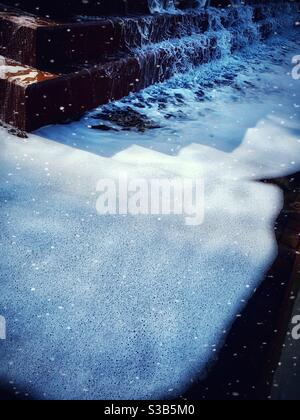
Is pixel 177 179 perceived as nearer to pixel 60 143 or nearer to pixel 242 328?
pixel 60 143

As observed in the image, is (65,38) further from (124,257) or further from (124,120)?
(124,257)

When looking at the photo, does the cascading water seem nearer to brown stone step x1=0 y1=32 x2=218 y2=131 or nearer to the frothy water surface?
brown stone step x1=0 y1=32 x2=218 y2=131

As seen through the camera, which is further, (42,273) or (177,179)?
(177,179)

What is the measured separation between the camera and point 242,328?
4.77 ft

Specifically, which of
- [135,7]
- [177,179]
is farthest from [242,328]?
[135,7]

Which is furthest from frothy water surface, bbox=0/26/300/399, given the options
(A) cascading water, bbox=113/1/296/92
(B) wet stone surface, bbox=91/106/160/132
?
(A) cascading water, bbox=113/1/296/92

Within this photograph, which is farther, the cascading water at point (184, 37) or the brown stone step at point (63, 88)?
the cascading water at point (184, 37)

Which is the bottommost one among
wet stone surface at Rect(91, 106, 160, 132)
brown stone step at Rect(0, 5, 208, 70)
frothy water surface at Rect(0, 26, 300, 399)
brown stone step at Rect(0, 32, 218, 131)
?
frothy water surface at Rect(0, 26, 300, 399)

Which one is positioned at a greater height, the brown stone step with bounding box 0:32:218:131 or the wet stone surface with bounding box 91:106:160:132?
the brown stone step with bounding box 0:32:218:131

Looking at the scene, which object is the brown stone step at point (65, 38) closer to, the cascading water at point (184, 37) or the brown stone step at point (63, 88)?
the cascading water at point (184, 37)

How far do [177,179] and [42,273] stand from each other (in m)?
1.19

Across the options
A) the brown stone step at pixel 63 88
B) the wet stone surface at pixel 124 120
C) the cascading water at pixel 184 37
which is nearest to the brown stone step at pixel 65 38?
the cascading water at pixel 184 37

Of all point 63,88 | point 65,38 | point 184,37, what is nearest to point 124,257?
point 63,88

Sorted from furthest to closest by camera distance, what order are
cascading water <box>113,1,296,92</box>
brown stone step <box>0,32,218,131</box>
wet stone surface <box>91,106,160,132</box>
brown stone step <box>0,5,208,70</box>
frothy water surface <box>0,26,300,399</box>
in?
1. cascading water <box>113,1,296,92</box>
2. wet stone surface <box>91,106,160,132</box>
3. brown stone step <box>0,5,208,70</box>
4. brown stone step <box>0,32,218,131</box>
5. frothy water surface <box>0,26,300,399</box>
